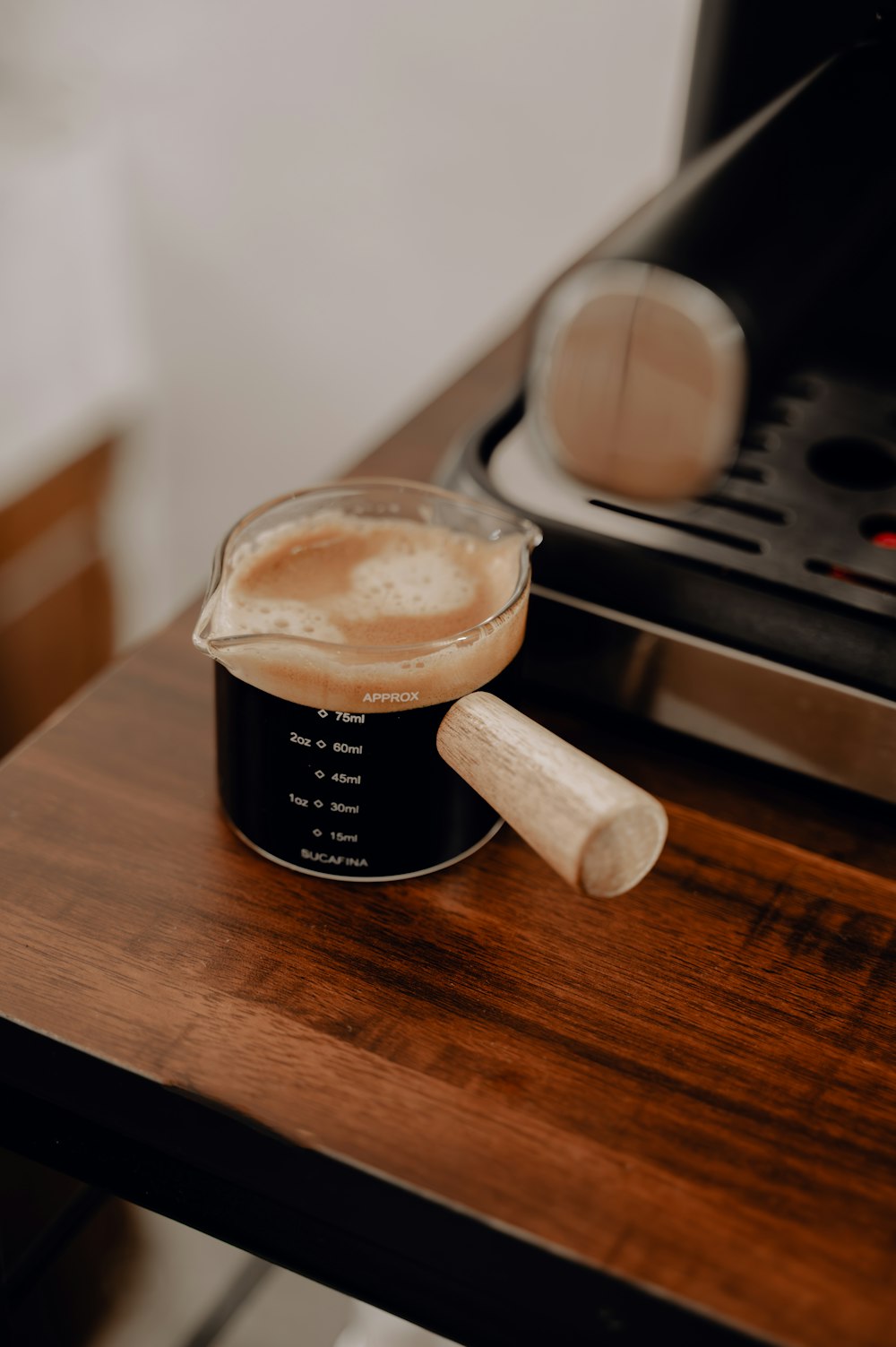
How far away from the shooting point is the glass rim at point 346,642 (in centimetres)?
42

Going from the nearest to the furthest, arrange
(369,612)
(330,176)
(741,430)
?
(741,430), (369,612), (330,176)

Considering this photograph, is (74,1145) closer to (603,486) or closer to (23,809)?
(23,809)

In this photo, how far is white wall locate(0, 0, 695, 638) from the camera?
99 cm

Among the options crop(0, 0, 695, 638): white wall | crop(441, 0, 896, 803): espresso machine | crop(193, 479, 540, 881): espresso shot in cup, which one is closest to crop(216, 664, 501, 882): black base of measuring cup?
crop(193, 479, 540, 881): espresso shot in cup

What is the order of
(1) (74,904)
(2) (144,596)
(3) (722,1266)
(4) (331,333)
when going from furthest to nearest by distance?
(2) (144,596) < (4) (331,333) < (1) (74,904) < (3) (722,1266)

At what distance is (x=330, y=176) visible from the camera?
1.12 metres

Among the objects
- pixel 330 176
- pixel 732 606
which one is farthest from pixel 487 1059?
pixel 330 176

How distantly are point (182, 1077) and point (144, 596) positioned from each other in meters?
1.12

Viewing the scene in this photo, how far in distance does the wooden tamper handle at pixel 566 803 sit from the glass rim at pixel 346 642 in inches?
1.3

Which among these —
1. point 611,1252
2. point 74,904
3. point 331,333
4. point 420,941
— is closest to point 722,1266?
→ point 611,1252

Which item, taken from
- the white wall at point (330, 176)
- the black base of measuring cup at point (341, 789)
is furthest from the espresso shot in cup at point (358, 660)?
the white wall at point (330, 176)

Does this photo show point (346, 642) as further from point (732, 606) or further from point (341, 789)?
point (732, 606)

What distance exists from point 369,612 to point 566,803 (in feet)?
0.45

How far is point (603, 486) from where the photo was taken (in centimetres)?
39
